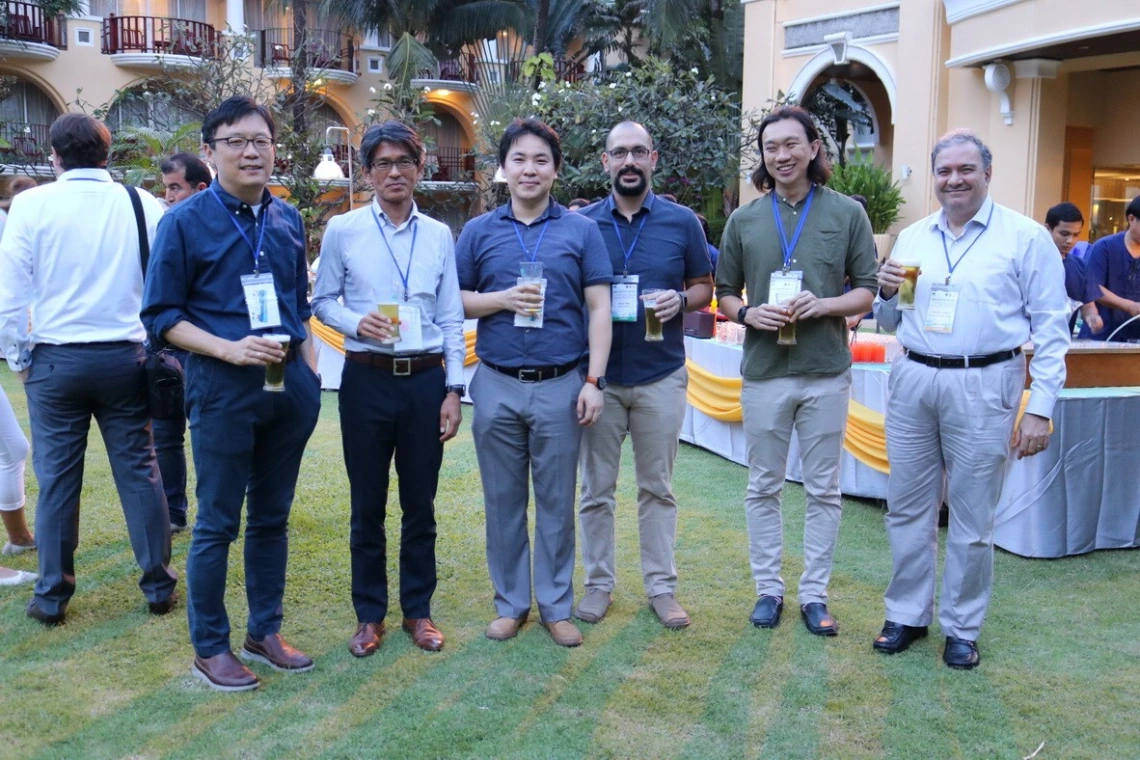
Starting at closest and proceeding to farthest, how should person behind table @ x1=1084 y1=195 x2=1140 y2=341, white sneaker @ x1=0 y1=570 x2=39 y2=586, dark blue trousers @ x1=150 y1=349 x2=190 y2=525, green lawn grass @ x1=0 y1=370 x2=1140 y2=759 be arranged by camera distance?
green lawn grass @ x1=0 y1=370 x2=1140 y2=759, white sneaker @ x1=0 y1=570 x2=39 y2=586, dark blue trousers @ x1=150 y1=349 x2=190 y2=525, person behind table @ x1=1084 y1=195 x2=1140 y2=341

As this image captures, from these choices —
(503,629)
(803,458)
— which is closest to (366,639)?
(503,629)

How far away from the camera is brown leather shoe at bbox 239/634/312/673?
3.90 metres

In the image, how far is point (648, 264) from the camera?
4285mm

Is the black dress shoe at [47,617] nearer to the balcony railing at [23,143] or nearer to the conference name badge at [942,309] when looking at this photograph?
the conference name badge at [942,309]

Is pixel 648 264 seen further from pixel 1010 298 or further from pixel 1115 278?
pixel 1115 278

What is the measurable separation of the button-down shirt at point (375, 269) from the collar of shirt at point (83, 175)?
3.52 ft

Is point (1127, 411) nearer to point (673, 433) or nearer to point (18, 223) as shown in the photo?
point (673, 433)

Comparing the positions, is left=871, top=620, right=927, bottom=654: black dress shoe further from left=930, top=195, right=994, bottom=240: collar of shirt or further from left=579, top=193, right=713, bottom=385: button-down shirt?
left=930, top=195, right=994, bottom=240: collar of shirt

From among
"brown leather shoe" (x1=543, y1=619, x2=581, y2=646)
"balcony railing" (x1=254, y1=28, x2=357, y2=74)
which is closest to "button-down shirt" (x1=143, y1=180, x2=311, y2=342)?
"brown leather shoe" (x1=543, y1=619, x2=581, y2=646)

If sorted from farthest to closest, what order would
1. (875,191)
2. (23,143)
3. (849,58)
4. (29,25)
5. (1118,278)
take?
(29,25) → (23,143) → (849,58) → (875,191) → (1118,278)

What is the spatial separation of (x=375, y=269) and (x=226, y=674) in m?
1.51

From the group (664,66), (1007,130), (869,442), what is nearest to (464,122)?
(664,66)

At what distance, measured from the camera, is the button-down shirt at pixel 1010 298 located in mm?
Result: 3838

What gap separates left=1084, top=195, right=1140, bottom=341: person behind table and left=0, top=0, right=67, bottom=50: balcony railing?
2379 centimetres
